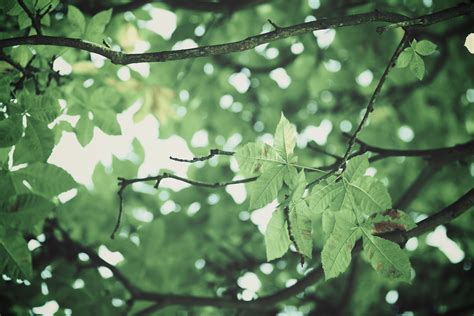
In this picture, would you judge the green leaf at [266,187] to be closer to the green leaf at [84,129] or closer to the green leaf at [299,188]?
the green leaf at [299,188]

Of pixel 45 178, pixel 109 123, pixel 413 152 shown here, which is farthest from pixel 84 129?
pixel 413 152

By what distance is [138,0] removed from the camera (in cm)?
272

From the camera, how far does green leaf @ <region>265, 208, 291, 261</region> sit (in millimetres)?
1392

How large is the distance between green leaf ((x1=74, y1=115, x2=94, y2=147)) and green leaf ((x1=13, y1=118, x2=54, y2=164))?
1.43ft

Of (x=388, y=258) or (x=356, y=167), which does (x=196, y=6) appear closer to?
(x=356, y=167)

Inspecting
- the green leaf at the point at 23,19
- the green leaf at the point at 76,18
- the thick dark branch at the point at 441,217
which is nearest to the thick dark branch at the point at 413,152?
the thick dark branch at the point at 441,217

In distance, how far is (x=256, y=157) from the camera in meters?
1.38

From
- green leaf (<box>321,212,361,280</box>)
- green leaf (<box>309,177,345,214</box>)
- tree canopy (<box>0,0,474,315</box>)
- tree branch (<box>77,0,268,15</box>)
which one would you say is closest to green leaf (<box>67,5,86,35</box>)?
tree canopy (<box>0,0,474,315</box>)

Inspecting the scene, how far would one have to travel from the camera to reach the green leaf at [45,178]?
1683 mm

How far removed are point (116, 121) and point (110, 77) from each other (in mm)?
808

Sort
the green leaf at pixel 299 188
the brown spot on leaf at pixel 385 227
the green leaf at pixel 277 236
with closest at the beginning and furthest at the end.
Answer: the green leaf at pixel 299 188 → the green leaf at pixel 277 236 → the brown spot on leaf at pixel 385 227

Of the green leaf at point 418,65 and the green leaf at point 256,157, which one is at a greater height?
the green leaf at point 418,65

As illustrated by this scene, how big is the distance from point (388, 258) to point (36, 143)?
1423 millimetres

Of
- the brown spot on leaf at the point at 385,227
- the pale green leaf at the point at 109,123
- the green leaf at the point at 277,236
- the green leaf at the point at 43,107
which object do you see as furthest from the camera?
the pale green leaf at the point at 109,123
